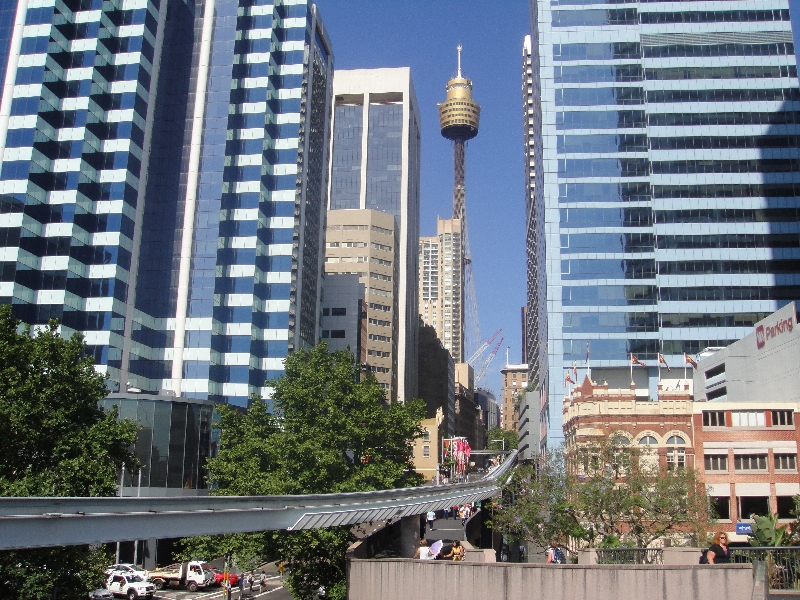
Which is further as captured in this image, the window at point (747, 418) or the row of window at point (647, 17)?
the row of window at point (647, 17)

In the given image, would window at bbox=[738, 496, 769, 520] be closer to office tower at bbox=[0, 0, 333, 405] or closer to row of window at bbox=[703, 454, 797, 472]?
row of window at bbox=[703, 454, 797, 472]

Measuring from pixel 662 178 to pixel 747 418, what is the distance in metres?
52.8

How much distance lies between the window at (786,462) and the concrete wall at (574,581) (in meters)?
44.0

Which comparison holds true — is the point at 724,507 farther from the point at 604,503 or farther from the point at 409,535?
the point at 409,535

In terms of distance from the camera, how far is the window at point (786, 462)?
65750 mm

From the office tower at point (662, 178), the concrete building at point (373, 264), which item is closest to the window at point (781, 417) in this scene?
the office tower at point (662, 178)

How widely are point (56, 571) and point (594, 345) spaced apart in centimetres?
8379

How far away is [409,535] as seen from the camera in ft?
151

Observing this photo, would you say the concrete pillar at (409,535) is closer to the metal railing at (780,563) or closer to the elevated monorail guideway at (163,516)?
the elevated monorail guideway at (163,516)

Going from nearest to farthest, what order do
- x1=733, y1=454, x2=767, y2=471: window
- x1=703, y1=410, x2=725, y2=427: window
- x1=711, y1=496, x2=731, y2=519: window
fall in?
1. x1=711, y1=496, x2=731, y2=519: window
2. x1=733, y1=454, x2=767, y2=471: window
3. x1=703, y1=410, x2=725, y2=427: window

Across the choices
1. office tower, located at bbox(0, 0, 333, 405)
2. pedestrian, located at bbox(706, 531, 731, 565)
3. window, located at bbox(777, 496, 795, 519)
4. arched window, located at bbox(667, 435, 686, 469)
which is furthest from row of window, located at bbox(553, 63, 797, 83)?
pedestrian, located at bbox(706, 531, 731, 565)

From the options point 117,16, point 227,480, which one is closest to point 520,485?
point 227,480

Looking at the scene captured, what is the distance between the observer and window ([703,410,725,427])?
67.2 metres

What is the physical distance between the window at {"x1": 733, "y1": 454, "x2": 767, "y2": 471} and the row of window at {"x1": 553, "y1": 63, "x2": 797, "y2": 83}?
6601 centimetres
